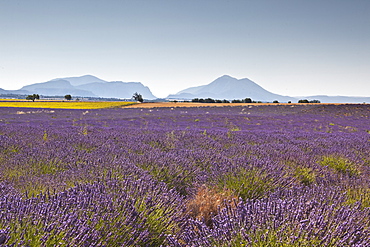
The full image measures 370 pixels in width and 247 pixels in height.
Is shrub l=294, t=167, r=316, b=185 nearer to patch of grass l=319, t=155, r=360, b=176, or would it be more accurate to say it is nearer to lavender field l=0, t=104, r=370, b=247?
lavender field l=0, t=104, r=370, b=247

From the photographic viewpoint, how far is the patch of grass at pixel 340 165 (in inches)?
156

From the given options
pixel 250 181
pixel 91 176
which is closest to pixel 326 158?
pixel 250 181

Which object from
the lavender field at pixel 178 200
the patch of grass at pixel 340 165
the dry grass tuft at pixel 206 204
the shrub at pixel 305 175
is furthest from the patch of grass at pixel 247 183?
the patch of grass at pixel 340 165

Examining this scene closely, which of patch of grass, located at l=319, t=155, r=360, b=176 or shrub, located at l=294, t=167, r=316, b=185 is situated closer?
shrub, located at l=294, t=167, r=316, b=185

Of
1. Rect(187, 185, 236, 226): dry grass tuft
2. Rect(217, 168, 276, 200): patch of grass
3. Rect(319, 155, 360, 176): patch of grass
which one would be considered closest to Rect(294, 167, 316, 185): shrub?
Rect(319, 155, 360, 176): patch of grass

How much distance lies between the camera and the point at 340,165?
164 inches

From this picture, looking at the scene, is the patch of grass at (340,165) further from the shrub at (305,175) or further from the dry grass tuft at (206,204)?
the dry grass tuft at (206,204)

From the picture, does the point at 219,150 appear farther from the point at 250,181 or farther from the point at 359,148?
the point at 359,148

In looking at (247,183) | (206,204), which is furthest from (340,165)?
(206,204)

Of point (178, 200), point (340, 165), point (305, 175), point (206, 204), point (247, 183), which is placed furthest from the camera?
point (340, 165)

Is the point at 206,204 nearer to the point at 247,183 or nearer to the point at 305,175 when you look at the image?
the point at 247,183

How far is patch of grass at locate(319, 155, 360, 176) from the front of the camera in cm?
396

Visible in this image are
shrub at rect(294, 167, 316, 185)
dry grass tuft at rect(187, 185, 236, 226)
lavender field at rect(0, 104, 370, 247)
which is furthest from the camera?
shrub at rect(294, 167, 316, 185)

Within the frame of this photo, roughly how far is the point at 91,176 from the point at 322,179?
2.74m
